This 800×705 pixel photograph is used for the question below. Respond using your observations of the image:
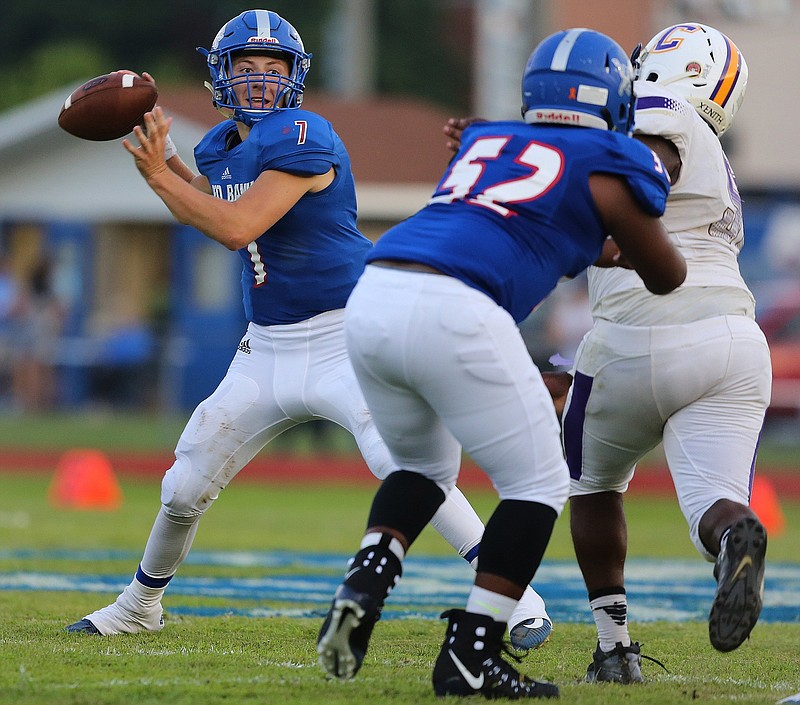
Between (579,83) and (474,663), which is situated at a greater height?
(579,83)

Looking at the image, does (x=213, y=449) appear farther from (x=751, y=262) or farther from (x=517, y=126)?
(x=751, y=262)

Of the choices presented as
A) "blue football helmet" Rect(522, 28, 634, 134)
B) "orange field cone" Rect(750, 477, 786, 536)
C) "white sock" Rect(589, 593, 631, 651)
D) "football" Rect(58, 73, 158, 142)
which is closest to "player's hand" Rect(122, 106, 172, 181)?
"football" Rect(58, 73, 158, 142)

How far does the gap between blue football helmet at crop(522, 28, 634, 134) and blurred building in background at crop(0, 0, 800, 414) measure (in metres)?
11.5

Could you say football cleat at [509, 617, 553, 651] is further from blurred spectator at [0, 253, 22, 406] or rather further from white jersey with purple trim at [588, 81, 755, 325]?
blurred spectator at [0, 253, 22, 406]

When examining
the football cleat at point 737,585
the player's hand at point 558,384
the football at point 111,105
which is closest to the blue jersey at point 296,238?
the football at point 111,105

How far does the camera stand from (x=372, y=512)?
12.8ft

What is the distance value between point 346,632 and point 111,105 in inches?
79.3

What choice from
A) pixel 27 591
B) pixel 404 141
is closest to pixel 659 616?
pixel 27 591

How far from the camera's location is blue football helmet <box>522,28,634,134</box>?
12.4 ft

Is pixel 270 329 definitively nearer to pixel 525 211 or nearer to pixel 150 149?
pixel 150 149

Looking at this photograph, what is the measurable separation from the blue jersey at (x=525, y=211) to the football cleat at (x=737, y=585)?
86cm

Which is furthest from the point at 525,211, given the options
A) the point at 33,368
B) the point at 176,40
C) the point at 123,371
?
the point at 176,40

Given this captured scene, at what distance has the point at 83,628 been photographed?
495 centimetres

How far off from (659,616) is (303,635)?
1.74 m
